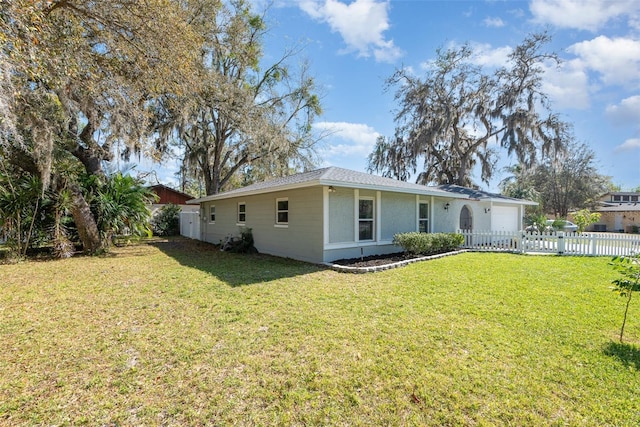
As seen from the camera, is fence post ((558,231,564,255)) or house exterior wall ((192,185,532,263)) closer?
house exterior wall ((192,185,532,263))

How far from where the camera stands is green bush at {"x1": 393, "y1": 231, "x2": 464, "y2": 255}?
8.95 meters

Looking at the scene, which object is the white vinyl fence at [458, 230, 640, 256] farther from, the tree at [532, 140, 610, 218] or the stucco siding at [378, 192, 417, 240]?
the tree at [532, 140, 610, 218]

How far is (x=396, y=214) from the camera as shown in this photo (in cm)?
1005

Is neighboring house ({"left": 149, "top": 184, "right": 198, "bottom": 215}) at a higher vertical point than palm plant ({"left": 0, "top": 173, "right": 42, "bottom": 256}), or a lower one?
higher

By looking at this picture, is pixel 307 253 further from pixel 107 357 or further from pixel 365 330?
pixel 107 357

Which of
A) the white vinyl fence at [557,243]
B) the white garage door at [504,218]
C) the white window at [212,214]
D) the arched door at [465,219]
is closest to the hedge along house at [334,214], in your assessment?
the white vinyl fence at [557,243]

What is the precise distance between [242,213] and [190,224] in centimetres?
744

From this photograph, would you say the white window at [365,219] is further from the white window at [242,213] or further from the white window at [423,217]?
the white window at [242,213]

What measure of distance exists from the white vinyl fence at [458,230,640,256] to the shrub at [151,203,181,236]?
1701cm

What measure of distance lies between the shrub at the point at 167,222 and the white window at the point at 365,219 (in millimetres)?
14831

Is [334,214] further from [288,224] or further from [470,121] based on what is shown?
[470,121]

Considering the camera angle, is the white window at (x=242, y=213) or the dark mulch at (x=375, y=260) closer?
the dark mulch at (x=375, y=260)

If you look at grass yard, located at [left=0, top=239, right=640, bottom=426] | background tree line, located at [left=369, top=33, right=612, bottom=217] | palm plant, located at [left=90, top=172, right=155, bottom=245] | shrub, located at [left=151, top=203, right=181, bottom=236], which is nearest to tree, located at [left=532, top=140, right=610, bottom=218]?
background tree line, located at [left=369, top=33, right=612, bottom=217]

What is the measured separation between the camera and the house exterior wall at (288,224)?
8.38 metres
